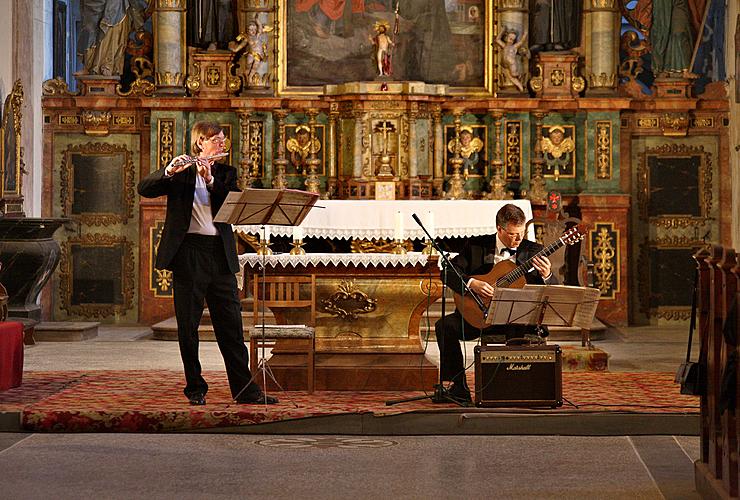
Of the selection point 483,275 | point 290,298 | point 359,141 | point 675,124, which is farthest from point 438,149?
point 483,275

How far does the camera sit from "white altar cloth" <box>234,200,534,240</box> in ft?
41.0

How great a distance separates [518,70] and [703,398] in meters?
8.93

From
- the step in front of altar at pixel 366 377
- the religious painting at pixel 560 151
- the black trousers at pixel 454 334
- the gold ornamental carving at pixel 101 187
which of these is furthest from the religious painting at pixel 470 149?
the black trousers at pixel 454 334

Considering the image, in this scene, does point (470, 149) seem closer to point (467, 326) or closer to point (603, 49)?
point (603, 49)

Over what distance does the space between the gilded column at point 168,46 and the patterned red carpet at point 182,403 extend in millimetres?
5847

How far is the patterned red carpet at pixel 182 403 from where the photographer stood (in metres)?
7.48

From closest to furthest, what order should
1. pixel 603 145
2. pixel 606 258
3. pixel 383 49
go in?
pixel 383 49 → pixel 606 258 → pixel 603 145

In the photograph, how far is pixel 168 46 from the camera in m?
14.6

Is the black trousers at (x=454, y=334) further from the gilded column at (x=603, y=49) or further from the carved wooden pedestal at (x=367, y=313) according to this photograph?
the gilded column at (x=603, y=49)

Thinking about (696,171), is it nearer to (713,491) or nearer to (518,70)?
(518,70)

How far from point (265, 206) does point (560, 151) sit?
7.57 meters

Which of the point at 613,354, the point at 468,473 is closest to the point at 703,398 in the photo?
the point at 468,473

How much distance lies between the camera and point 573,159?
14555 mm

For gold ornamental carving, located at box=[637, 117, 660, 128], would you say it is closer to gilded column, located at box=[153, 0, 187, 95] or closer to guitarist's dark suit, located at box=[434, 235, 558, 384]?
gilded column, located at box=[153, 0, 187, 95]
